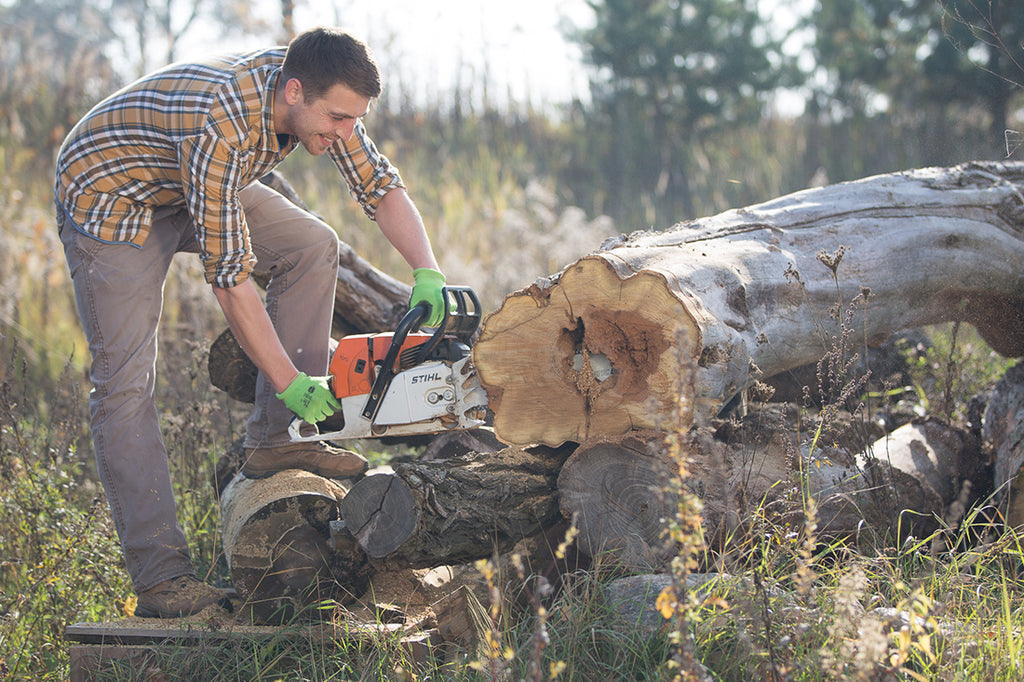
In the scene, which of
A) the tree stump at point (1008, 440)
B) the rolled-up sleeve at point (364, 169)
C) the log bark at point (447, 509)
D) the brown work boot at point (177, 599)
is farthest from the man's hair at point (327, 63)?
the tree stump at point (1008, 440)

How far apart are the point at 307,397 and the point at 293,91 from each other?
3.78ft

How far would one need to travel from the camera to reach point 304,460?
136 inches

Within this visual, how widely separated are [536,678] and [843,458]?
2039 millimetres

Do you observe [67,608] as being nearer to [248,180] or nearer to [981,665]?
[248,180]

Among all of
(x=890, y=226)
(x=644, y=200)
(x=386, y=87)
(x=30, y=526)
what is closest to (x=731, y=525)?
(x=890, y=226)

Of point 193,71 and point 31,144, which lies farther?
point 31,144

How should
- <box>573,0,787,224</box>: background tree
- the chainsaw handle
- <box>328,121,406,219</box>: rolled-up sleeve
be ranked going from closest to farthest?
1. the chainsaw handle
2. <box>328,121,406,219</box>: rolled-up sleeve
3. <box>573,0,787,224</box>: background tree

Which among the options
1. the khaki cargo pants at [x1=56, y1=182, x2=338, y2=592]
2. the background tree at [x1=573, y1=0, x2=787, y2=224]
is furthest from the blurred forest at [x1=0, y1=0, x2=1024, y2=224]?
the khaki cargo pants at [x1=56, y1=182, x2=338, y2=592]

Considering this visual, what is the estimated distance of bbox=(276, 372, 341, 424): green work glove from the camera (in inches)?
122

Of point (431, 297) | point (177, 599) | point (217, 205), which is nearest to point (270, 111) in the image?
point (217, 205)

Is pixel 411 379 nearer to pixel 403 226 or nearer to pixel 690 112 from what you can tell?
pixel 403 226

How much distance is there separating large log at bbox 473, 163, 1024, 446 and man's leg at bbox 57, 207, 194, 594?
1.36 metres

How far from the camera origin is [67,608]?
10.5 ft

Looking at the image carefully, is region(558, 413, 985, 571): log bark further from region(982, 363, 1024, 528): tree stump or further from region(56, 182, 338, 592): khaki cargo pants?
region(56, 182, 338, 592): khaki cargo pants
